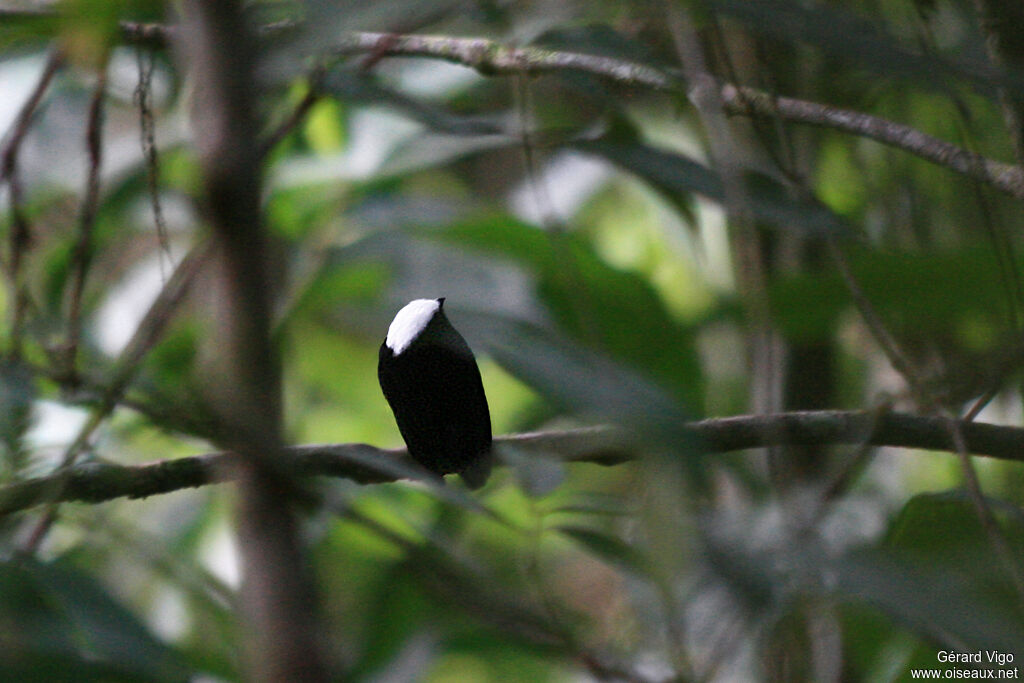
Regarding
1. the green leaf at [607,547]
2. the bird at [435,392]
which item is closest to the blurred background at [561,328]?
the green leaf at [607,547]

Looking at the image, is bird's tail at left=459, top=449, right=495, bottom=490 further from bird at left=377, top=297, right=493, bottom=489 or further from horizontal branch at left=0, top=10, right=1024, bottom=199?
horizontal branch at left=0, top=10, right=1024, bottom=199

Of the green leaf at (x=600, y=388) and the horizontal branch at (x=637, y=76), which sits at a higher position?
the horizontal branch at (x=637, y=76)

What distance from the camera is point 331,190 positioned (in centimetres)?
227

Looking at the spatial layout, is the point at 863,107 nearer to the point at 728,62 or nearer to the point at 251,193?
the point at 728,62

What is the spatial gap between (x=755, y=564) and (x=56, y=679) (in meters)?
0.43

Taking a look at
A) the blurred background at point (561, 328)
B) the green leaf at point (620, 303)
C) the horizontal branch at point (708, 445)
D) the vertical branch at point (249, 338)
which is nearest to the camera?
the vertical branch at point (249, 338)

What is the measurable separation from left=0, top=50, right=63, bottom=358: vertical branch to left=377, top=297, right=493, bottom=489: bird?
0.81 m

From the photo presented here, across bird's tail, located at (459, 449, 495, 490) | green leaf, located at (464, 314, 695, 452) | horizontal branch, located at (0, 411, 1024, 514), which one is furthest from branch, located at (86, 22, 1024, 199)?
bird's tail, located at (459, 449, 495, 490)

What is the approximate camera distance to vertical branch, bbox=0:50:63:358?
104cm

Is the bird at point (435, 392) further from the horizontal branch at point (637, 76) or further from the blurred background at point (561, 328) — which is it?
the horizontal branch at point (637, 76)

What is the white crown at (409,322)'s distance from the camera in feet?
6.57

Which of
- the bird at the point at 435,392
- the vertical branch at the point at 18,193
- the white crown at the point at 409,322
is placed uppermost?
the vertical branch at the point at 18,193

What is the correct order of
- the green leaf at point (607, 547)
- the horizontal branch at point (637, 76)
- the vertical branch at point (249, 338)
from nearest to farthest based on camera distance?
→ 1. the vertical branch at point (249, 338)
2. the green leaf at point (607, 547)
3. the horizontal branch at point (637, 76)

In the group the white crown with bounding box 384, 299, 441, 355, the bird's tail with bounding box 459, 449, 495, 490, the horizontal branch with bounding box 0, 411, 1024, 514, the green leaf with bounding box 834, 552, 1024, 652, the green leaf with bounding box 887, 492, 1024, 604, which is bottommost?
the bird's tail with bounding box 459, 449, 495, 490
